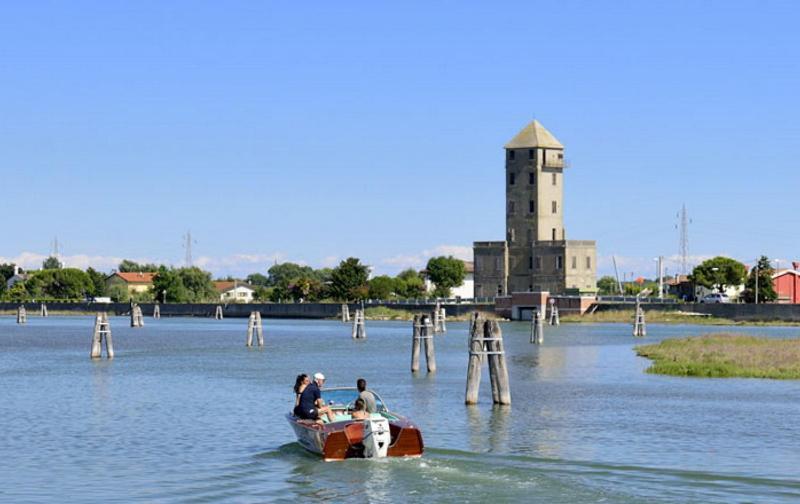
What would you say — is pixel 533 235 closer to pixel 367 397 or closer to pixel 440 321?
pixel 440 321

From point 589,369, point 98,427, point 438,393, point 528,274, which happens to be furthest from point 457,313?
point 98,427

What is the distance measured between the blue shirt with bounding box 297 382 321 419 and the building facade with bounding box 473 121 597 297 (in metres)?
155

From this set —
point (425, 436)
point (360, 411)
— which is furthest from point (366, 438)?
point (425, 436)

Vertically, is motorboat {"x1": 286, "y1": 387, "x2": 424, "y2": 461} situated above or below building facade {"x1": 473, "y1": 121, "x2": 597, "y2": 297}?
below

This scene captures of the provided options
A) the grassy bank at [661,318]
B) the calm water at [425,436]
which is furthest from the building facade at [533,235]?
the calm water at [425,436]

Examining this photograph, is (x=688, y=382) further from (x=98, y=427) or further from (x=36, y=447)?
(x=36, y=447)

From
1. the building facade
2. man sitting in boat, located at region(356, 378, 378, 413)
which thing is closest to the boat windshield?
man sitting in boat, located at region(356, 378, 378, 413)

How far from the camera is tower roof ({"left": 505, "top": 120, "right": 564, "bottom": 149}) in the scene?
192m

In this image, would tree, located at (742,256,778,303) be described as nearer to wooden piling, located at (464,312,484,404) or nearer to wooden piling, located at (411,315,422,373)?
wooden piling, located at (411,315,422,373)

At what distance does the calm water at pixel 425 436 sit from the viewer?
29.8 meters

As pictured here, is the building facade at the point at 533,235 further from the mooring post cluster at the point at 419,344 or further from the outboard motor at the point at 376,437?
the outboard motor at the point at 376,437

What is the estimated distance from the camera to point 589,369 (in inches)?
2749

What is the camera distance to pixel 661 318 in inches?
6388

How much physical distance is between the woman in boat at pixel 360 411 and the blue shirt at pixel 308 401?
1.75 meters
